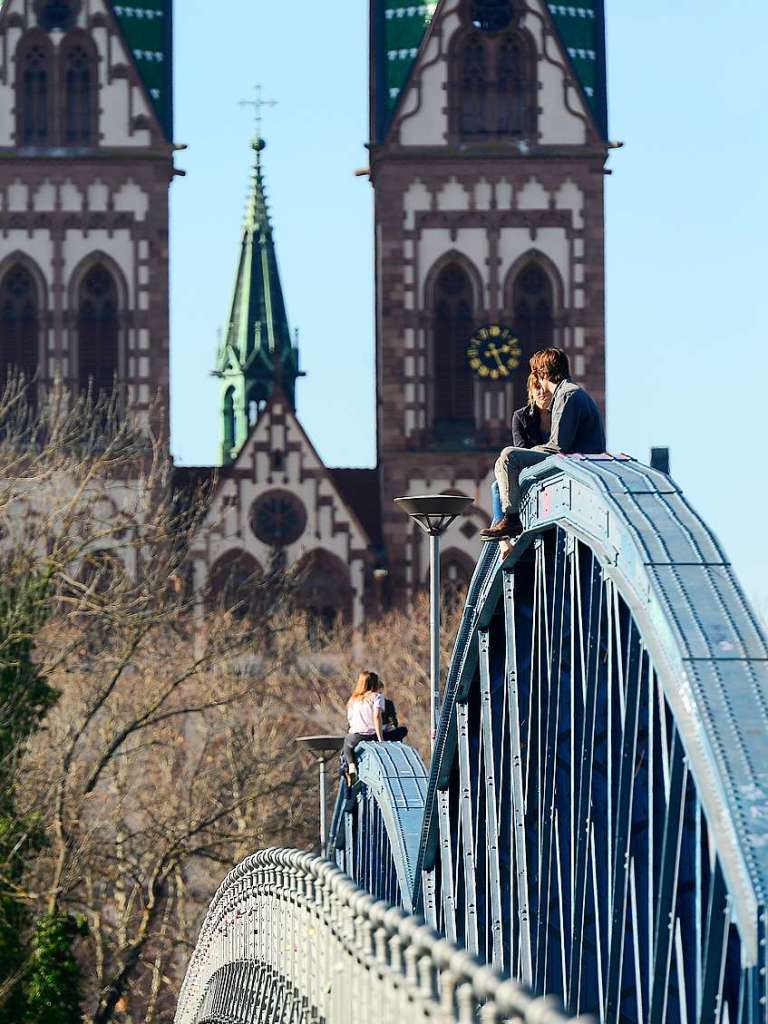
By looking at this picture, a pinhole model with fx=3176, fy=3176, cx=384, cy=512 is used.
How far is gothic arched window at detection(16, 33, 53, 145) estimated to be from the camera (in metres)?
62.3

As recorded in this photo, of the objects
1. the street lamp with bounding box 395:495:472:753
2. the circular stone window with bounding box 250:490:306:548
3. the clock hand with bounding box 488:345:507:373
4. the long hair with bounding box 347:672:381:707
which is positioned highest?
the clock hand with bounding box 488:345:507:373

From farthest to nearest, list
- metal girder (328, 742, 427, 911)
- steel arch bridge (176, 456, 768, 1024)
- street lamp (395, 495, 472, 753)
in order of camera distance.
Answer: street lamp (395, 495, 472, 753) < metal girder (328, 742, 427, 911) < steel arch bridge (176, 456, 768, 1024)

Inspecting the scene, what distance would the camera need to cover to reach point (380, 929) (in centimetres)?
1073

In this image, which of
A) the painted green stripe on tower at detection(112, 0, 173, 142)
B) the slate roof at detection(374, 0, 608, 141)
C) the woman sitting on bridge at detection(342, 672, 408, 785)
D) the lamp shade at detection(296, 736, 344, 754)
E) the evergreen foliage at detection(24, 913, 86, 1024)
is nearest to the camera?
the woman sitting on bridge at detection(342, 672, 408, 785)

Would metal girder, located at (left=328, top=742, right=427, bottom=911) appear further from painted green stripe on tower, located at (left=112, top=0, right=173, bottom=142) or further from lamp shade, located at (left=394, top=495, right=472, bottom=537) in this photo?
painted green stripe on tower, located at (left=112, top=0, right=173, bottom=142)

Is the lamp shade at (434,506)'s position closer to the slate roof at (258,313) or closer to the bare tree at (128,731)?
the bare tree at (128,731)

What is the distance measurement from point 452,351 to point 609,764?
2027 inches

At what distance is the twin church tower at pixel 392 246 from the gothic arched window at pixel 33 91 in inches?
1.7

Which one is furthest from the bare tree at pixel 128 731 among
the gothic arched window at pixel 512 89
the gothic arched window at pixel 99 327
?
the gothic arched window at pixel 512 89

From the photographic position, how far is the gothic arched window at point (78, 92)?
62.4 metres

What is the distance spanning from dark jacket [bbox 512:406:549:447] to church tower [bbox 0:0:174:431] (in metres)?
48.6

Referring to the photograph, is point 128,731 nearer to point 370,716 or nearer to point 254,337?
point 370,716

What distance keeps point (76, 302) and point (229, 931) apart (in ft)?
133

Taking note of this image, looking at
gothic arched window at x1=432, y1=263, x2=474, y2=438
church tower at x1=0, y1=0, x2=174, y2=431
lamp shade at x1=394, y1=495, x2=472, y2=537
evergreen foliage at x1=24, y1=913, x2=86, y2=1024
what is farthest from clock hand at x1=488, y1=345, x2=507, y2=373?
lamp shade at x1=394, y1=495, x2=472, y2=537
